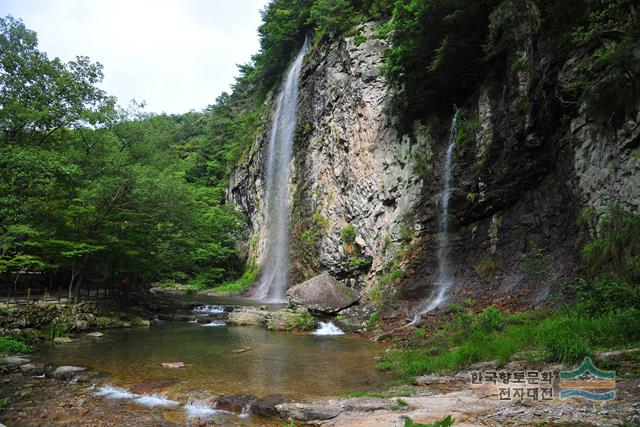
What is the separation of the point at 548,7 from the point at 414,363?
A: 11.4 metres

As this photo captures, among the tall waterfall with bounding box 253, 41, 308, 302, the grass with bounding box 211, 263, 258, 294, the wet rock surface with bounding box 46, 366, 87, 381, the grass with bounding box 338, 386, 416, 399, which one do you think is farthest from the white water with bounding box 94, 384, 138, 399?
the grass with bounding box 211, 263, 258, 294

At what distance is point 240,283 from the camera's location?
33000 mm

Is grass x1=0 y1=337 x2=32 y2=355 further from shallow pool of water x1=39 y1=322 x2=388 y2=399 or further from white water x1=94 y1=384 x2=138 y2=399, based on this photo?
white water x1=94 y1=384 x2=138 y2=399

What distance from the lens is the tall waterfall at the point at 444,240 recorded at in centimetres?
1439

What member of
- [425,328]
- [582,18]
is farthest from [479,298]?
[582,18]

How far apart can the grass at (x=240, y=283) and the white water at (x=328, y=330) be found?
16.4 metres

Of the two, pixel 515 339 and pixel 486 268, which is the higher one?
pixel 486 268

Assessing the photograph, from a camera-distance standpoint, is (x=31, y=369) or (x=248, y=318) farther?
(x=248, y=318)

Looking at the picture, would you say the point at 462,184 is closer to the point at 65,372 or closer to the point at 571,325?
the point at 571,325

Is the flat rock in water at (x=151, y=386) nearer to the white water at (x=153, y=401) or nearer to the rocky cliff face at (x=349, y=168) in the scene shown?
the white water at (x=153, y=401)

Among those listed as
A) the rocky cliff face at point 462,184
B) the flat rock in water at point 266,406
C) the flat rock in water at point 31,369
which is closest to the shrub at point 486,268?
the rocky cliff face at point 462,184

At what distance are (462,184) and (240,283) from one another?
22.2 m

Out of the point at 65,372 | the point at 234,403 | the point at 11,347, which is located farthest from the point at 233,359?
the point at 11,347

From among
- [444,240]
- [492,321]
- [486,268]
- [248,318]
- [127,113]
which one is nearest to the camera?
[492,321]
